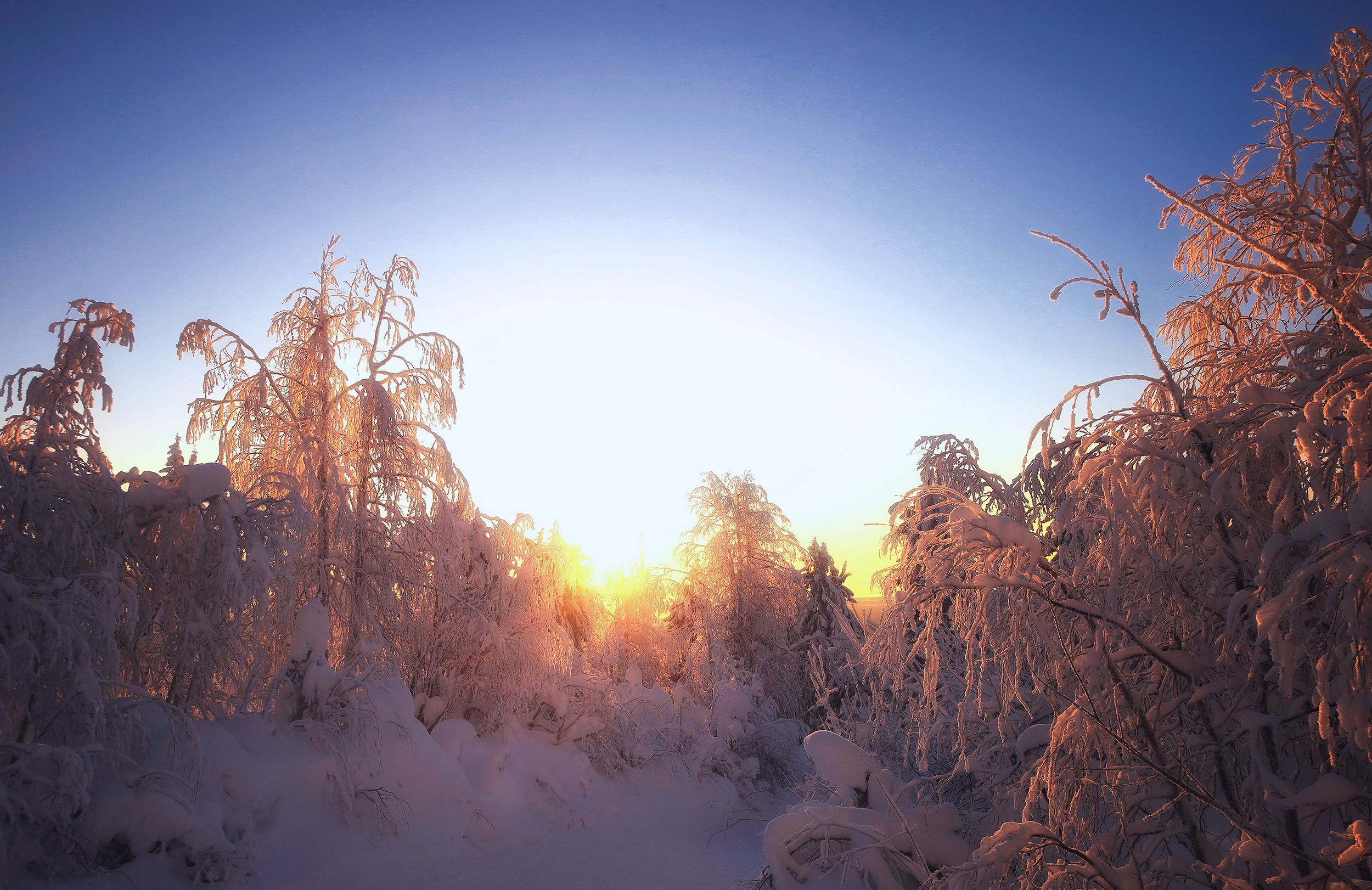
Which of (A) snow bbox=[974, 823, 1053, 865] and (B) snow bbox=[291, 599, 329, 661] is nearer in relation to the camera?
(A) snow bbox=[974, 823, 1053, 865]

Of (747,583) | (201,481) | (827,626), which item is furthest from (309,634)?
(827,626)

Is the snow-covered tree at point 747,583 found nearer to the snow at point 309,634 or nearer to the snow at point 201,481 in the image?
the snow at point 309,634

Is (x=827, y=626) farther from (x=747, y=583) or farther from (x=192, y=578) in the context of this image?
(x=192, y=578)

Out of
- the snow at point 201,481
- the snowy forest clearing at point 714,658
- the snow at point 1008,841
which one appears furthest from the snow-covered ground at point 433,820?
the snow at point 1008,841

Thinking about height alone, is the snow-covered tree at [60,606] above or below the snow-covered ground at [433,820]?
above

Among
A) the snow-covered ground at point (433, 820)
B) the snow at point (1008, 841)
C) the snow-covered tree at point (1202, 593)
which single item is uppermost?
the snow-covered tree at point (1202, 593)

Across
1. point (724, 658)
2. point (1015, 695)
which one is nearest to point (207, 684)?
point (1015, 695)

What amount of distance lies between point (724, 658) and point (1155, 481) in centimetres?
1446

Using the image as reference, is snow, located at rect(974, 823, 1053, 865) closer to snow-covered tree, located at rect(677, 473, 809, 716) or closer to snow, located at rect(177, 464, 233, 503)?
snow, located at rect(177, 464, 233, 503)

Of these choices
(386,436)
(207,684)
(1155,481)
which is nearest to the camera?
(1155,481)

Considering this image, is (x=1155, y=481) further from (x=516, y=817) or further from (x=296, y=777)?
(x=516, y=817)

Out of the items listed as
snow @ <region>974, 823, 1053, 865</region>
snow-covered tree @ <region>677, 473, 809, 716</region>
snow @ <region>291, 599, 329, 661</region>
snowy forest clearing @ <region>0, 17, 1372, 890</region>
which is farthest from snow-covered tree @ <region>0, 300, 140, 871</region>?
snow-covered tree @ <region>677, 473, 809, 716</region>

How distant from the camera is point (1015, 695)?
288cm

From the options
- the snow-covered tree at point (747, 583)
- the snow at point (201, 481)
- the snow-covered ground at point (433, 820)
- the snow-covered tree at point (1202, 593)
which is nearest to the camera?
the snow-covered tree at point (1202, 593)
